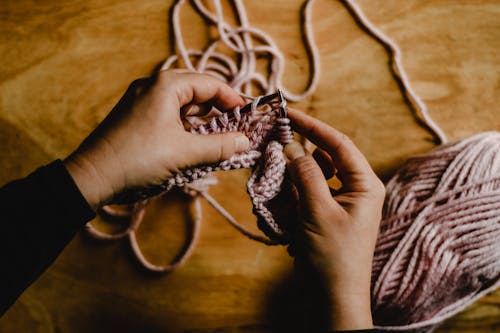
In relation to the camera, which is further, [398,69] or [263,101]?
[398,69]

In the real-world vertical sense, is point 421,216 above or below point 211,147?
below

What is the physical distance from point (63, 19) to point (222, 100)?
45cm

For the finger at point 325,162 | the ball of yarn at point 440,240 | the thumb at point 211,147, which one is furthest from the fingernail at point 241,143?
the ball of yarn at point 440,240

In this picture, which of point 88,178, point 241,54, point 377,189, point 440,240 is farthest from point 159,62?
point 440,240

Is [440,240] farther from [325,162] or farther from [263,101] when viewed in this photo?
[263,101]

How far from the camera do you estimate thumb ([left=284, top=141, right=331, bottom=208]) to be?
0.57 m

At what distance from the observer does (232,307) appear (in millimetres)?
810

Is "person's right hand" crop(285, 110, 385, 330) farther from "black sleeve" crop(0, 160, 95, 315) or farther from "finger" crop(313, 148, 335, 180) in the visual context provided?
"black sleeve" crop(0, 160, 95, 315)

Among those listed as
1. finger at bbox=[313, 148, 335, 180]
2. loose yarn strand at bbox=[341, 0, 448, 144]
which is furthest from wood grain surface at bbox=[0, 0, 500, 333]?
finger at bbox=[313, 148, 335, 180]

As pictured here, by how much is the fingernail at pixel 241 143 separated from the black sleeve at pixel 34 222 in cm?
21

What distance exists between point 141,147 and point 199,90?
0.13m

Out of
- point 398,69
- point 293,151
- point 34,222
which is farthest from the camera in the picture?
point 398,69

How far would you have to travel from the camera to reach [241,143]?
0.60 metres

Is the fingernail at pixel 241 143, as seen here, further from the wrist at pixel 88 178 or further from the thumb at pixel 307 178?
the wrist at pixel 88 178
